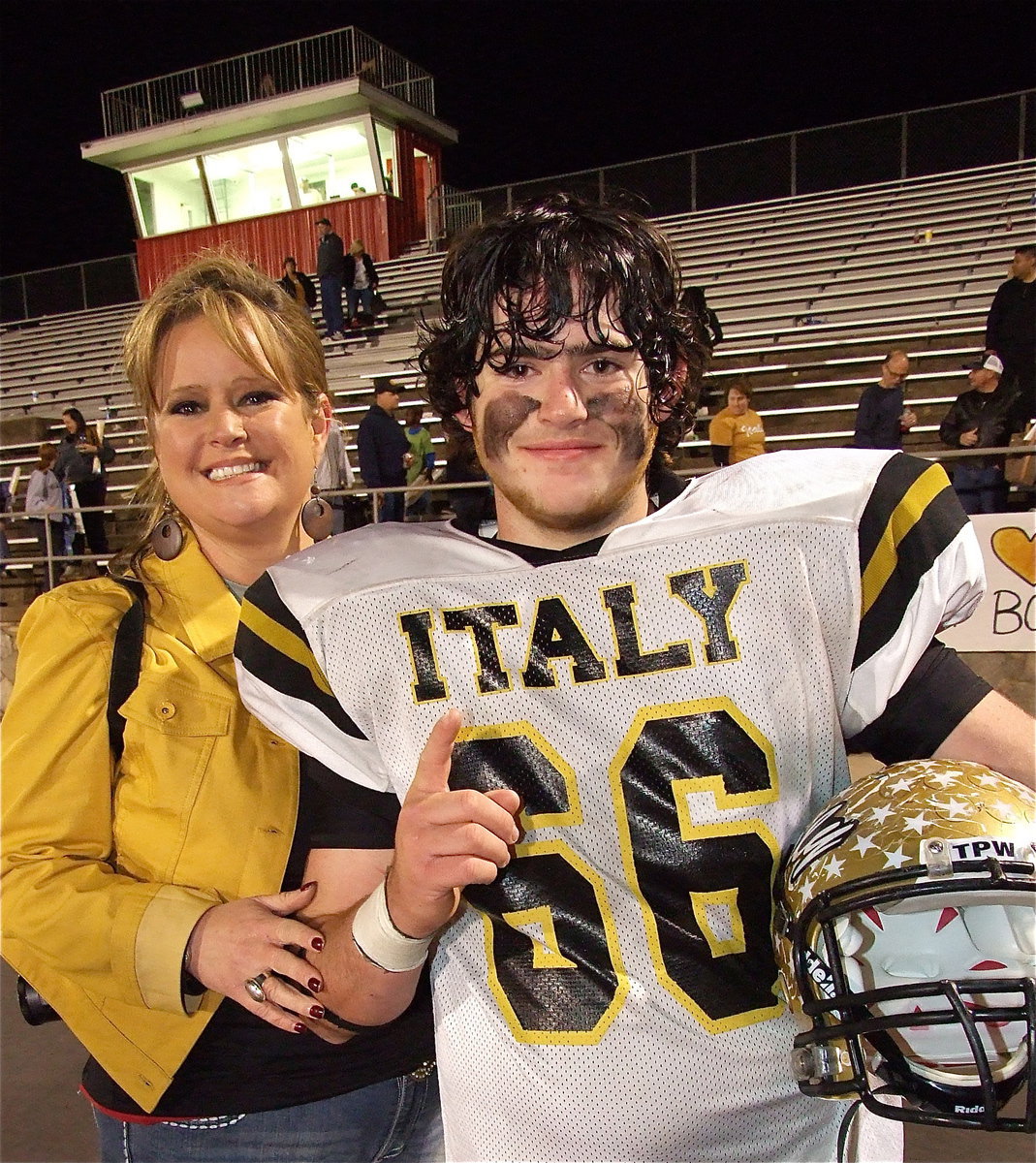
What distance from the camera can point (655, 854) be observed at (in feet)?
3.64

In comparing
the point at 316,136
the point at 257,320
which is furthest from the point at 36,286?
the point at 257,320

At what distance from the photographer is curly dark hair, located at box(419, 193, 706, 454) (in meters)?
1.24

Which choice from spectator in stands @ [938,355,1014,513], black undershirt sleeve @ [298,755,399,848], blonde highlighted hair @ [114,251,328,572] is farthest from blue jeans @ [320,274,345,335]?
black undershirt sleeve @ [298,755,399,848]

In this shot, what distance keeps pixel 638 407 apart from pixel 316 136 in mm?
16664

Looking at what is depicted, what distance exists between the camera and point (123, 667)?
4.38ft

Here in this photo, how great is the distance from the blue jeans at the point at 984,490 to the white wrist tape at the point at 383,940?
4.50 metres

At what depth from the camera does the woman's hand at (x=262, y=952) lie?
3.82 ft

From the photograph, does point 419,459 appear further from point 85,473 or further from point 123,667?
point 123,667

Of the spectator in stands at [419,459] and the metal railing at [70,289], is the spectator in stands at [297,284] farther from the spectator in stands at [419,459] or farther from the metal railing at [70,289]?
the metal railing at [70,289]

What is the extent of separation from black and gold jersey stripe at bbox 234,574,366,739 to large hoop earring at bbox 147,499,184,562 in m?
0.29

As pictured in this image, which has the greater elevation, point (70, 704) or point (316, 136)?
point (316, 136)

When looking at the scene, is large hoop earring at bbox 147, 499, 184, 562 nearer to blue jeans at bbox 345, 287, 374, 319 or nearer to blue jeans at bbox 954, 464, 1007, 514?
blue jeans at bbox 954, 464, 1007, 514

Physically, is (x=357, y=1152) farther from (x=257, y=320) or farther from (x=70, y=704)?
(x=257, y=320)

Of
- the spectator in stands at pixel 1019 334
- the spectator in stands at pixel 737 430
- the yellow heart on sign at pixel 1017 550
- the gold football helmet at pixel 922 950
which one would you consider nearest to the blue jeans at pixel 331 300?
the spectator in stands at pixel 737 430
